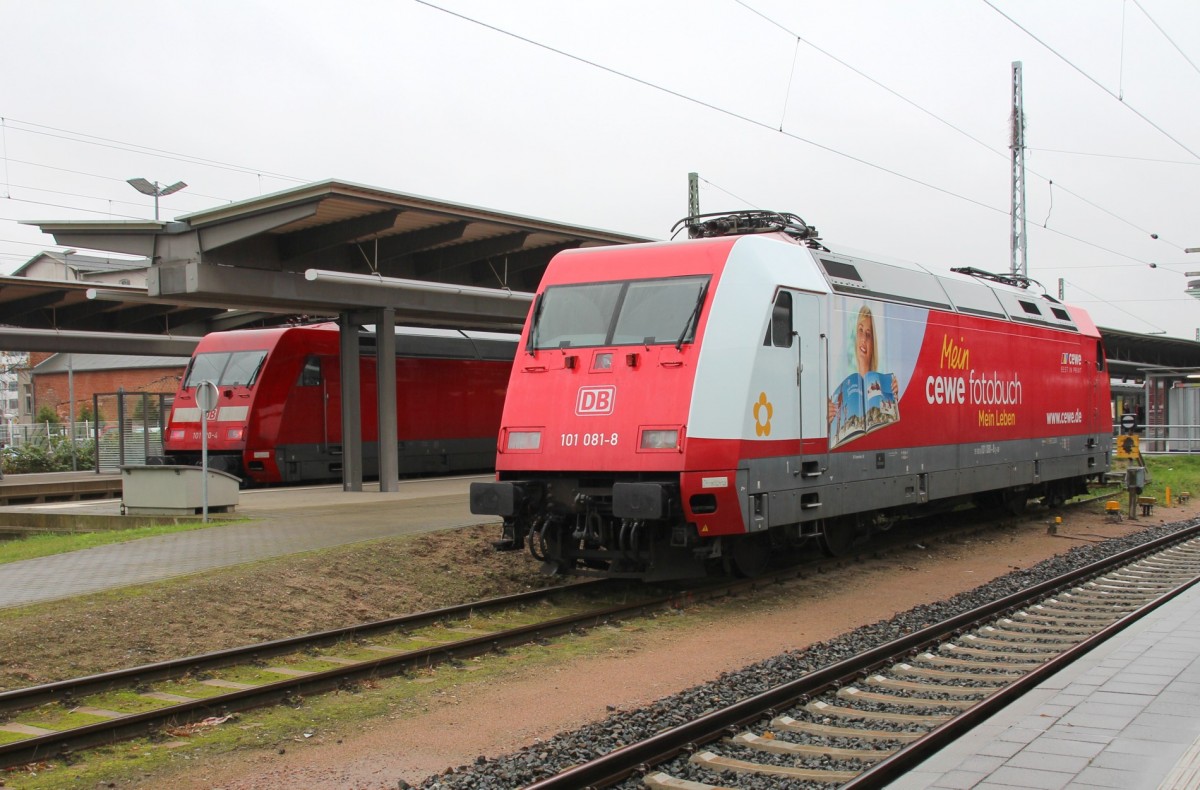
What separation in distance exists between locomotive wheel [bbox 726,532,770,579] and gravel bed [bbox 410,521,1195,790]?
187 centimetres

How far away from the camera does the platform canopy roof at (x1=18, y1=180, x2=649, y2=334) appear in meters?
16.8

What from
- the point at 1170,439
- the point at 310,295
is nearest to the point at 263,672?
the point at 310,295

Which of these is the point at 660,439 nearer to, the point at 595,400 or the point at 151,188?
the point at 595,400

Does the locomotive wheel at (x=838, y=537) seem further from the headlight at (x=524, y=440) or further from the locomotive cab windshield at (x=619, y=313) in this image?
the headlight at (x=524, y=440)

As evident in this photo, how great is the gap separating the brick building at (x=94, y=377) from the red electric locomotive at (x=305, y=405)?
2630cm

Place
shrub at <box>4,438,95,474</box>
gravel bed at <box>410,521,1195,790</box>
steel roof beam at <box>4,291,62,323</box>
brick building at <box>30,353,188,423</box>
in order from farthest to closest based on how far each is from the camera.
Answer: brick building at <box>30,353,188,423</box> → shrub at <box>4,438,95,474</box> → steel roof beam at <box>4,291,62,323</box> → gravel bed at <box>410,521,1195,790</box>

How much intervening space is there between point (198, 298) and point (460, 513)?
18.8 ft

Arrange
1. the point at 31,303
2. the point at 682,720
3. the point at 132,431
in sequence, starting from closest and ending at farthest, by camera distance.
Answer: the point at 682,720 < the point at 31,303 < the point at 132,431

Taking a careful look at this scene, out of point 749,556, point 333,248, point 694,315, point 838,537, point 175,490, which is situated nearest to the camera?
point 694,315

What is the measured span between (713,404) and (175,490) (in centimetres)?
992

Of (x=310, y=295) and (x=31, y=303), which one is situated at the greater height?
(x=31, y=303)

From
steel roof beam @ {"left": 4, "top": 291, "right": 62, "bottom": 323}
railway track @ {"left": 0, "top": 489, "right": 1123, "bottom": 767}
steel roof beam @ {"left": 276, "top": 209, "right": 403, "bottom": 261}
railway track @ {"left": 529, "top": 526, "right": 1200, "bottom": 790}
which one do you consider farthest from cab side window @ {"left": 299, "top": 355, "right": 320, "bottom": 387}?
railway track @ {"left": 529, "top": 526, "right": 1200, "bottom": 790}

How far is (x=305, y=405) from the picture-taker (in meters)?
23.5

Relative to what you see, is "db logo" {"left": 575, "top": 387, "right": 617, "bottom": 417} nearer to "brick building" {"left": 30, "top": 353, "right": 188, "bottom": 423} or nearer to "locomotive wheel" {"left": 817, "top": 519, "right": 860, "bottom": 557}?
"locomotive wheel" {"left": 817, "top": 519, "right": 860, "bottom": 557}
